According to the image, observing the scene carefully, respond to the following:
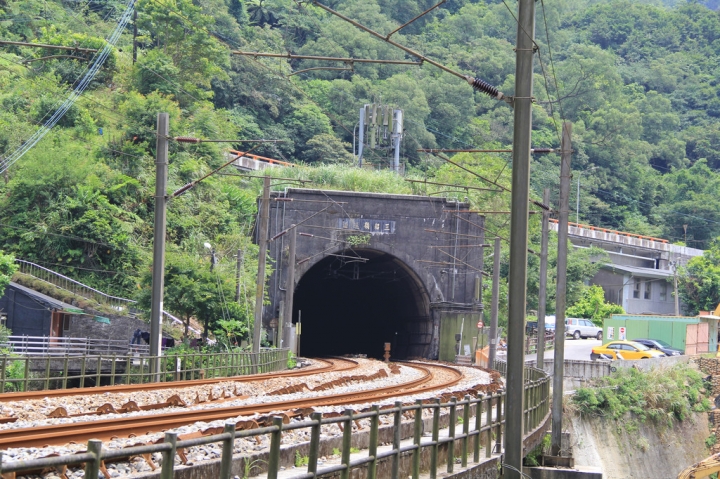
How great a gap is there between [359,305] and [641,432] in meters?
37.6

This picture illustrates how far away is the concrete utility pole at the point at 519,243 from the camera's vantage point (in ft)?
35.9

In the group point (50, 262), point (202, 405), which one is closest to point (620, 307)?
point (50, 262)

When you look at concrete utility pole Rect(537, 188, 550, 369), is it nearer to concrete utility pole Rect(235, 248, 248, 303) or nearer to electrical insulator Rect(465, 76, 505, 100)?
concrete utility pole Rect(235, 248, 248, 303)

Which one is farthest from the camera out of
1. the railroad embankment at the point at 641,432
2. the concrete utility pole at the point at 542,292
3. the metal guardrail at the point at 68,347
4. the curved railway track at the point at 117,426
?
the metal guardrail at the point at 68,347

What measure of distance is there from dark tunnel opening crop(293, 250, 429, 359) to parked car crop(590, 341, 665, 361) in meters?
11.2

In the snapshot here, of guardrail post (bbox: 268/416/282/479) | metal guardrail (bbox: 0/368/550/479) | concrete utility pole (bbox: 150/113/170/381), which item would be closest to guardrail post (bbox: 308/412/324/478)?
metal guardrail (bbox: 0/368/550/479)

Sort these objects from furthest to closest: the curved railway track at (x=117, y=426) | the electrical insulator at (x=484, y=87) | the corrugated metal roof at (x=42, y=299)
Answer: the corrugated metal roof at (x=42, y=299) < the electrical insulator at (x=484, y=87) < the curved railway track at (x=117, y=426)

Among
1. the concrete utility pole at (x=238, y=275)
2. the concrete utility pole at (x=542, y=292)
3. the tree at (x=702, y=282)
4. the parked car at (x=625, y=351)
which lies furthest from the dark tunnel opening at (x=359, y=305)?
the tree at (x=702, y=282)

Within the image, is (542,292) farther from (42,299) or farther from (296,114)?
(296,114)

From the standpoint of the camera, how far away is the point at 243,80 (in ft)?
265

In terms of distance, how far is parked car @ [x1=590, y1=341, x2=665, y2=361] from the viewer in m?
45.7

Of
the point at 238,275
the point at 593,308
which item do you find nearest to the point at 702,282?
the point at 593,308

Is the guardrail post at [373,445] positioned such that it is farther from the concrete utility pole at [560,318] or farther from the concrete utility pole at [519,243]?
the concrete utility pole at [560,318]

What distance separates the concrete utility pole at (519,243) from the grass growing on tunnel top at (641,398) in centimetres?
2128
